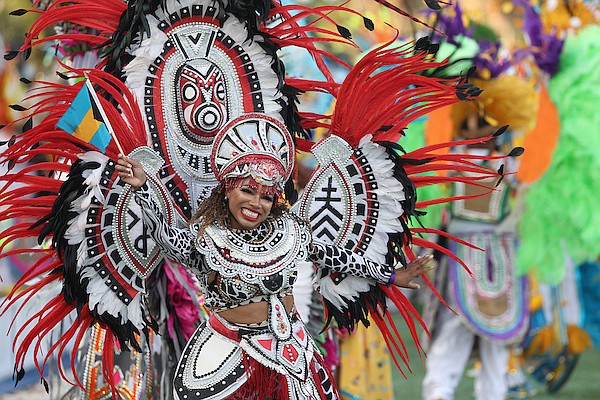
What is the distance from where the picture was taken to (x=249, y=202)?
12.6 feet

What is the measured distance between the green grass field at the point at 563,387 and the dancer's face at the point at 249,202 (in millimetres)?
4279

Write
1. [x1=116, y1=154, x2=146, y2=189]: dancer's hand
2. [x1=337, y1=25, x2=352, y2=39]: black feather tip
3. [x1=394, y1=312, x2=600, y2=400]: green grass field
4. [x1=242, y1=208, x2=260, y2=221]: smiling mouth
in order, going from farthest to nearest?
[x1=394, y1=312, x2=600, y2=400]: green grass field, [x1=337, y1=25, x2=352, y2=39]: black feather tip, [x1=242, y1=208, x2=260, y2=221]: smiling mouth, [x1=116, y1=154, x2=146, y2=189]: dancer's hand

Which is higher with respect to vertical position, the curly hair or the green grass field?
the curly hair

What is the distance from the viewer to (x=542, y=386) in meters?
9.07

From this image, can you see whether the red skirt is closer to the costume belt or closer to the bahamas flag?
the costume belt

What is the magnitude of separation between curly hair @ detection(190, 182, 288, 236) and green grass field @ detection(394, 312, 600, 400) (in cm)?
414

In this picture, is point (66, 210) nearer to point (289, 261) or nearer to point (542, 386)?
point (289, 261)

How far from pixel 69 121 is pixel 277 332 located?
3.35ft

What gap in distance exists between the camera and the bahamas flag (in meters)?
3.80

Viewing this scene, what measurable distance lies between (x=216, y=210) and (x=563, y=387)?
18.8 feet

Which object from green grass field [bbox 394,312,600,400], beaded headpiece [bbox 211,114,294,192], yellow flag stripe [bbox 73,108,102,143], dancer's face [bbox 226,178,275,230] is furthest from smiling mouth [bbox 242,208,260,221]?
green grass field [bbox 394,312,600,400]

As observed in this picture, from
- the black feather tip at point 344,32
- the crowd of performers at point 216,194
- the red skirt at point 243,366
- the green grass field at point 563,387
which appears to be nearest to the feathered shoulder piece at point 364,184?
the crowd of performers at point 216,194

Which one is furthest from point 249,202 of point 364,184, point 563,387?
point 563,387

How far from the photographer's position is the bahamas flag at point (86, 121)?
3803 mm
